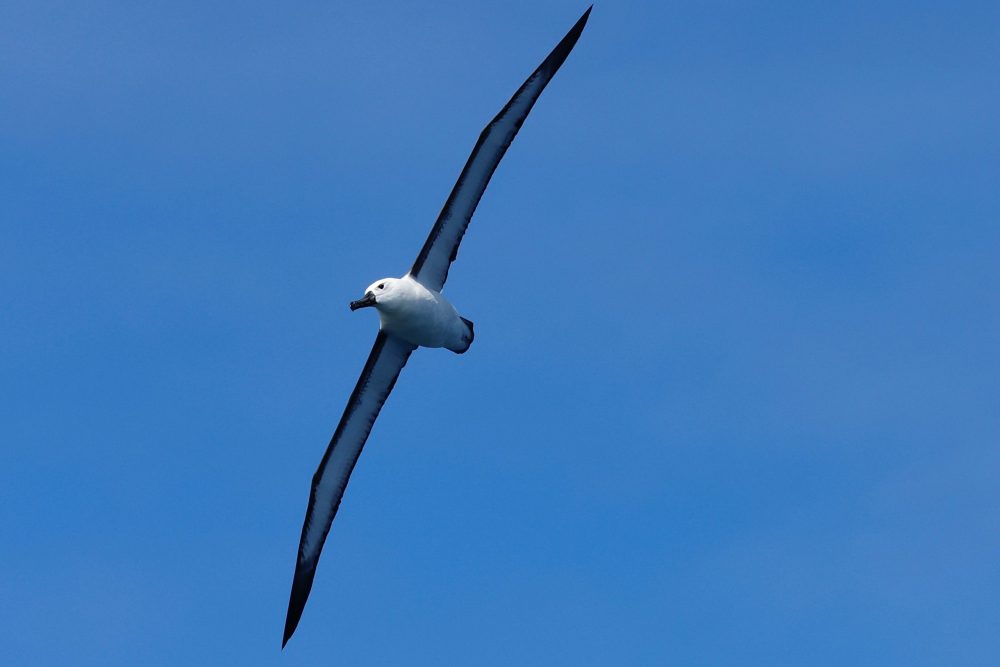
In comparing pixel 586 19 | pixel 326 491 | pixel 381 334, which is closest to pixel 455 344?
pixel 381 334

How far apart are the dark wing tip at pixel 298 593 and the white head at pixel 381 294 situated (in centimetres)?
486

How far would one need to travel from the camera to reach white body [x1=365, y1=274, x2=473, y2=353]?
25453mm

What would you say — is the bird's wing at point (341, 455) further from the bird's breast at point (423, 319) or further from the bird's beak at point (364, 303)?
the bird's beak at point (364, 303)

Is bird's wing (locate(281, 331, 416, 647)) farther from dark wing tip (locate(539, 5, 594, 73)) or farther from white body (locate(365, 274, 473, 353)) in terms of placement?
dark wing tip (locate(539, 5, 594, 73))

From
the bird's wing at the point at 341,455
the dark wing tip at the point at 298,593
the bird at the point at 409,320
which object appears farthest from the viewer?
the dark wing tip at the point at 298,593

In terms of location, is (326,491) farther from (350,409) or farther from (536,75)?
(536,75)

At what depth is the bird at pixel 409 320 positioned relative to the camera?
81.9ft

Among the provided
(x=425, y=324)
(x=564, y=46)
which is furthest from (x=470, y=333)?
(x=564, y=46)

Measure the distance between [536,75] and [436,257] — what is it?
3.16 meters

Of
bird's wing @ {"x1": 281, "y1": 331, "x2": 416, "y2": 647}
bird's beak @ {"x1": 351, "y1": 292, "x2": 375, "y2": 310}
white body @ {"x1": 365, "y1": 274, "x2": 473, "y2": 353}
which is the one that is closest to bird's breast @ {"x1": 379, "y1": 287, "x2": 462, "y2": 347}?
white body @ {"x1": 365, "y1": 274, "x2": 473, "y2": 353}

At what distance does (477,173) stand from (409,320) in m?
2.43

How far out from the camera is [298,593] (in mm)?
27891

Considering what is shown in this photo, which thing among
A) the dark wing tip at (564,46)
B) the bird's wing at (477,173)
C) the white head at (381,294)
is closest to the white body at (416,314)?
the white head at (381,294)

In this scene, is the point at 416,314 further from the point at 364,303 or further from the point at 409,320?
the point at 364,303
